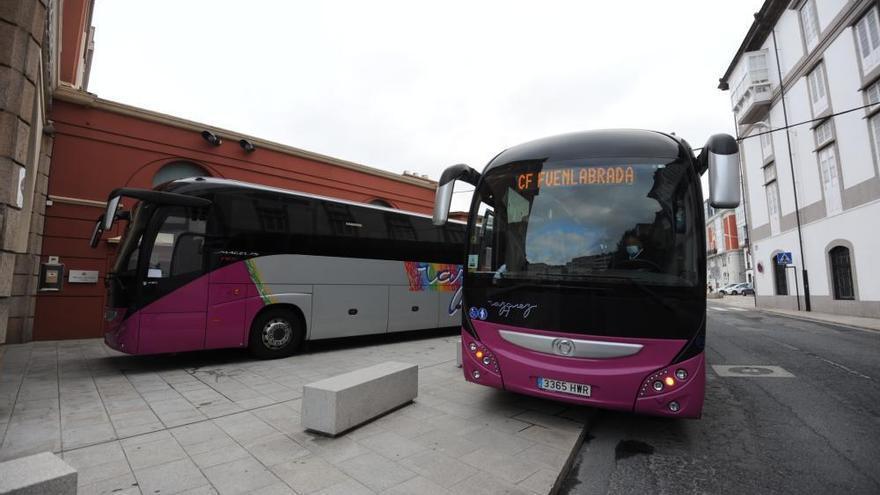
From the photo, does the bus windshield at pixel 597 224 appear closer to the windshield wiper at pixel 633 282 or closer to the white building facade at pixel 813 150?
the windshield wiper at pixel 633 282

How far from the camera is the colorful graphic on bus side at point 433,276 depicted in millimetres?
10523

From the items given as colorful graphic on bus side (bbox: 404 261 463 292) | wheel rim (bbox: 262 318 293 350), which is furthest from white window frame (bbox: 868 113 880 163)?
wheel rim (bbox: 262 318 293 350)

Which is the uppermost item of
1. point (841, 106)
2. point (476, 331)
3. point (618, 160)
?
point (841, 106)

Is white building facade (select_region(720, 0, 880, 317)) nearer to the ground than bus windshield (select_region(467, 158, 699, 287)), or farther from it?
farther from it

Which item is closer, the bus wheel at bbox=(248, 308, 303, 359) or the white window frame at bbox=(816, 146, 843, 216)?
the bus wheel at bbox=(248, 308, 303, 359)

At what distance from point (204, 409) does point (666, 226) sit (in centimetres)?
553

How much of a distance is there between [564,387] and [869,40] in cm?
2358

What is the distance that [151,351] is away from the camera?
21.7ft

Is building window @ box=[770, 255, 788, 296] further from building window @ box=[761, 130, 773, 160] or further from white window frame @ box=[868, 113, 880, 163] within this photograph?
white window frame @ box=[868, 113, 880, 163]

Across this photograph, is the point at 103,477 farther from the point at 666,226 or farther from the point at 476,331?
the point at 666,226

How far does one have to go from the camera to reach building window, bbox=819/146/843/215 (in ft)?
64.7

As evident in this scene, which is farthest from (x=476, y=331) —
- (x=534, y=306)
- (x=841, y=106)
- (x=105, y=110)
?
(x=841, y=106)

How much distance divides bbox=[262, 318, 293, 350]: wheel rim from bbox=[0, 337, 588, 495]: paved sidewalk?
97cm

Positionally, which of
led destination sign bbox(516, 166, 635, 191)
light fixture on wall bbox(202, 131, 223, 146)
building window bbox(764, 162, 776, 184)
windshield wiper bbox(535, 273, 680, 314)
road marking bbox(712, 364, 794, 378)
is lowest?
road marking bbox(712, 364, 794, 378)
